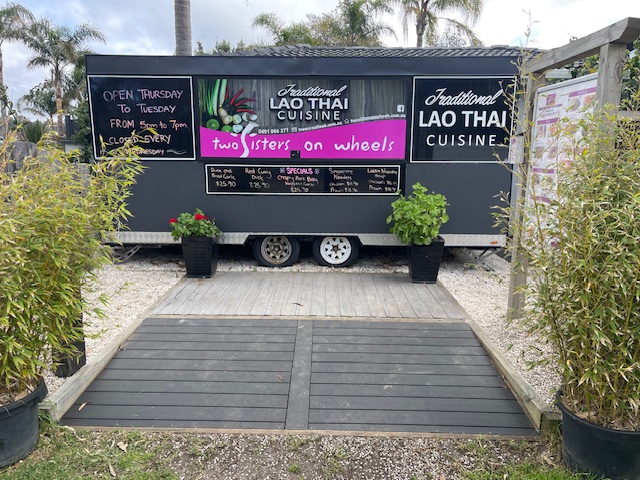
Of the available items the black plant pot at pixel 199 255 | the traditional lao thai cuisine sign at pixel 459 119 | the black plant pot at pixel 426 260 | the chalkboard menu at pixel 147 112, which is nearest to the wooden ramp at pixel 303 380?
the black plant pot at pixel 426 260

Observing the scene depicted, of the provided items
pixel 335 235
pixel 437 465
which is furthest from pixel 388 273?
pixel 437 465

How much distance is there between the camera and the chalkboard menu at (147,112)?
19.6 feet

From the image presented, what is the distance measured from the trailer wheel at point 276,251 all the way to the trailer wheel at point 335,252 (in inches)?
11.0

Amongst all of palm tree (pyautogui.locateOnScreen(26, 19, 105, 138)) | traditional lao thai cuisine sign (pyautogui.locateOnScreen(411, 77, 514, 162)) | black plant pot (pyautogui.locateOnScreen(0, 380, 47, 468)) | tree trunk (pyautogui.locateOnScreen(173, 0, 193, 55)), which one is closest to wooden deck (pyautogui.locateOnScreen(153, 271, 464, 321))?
traditional lao thai cuisine sign (pyautogui.locateOnScreen(411, 77, 514, 162))

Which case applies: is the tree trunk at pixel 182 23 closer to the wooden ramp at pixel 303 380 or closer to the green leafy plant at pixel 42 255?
the wooden ramp at pixel 303 380

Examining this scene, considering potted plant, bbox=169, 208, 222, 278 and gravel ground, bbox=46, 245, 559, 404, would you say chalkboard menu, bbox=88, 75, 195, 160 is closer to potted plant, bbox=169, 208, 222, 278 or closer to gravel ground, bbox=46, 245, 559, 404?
potted plant, bbox=169, 208, 222, 278

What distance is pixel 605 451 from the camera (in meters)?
2.30

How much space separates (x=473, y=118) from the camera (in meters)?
5.89

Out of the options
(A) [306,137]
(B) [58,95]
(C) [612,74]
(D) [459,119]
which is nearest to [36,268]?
(C) [612,74]

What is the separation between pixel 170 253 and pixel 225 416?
468 cm

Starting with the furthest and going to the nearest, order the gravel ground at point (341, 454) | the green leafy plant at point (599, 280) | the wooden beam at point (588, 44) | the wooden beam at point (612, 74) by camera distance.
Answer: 1. the wooden beam at point (612, 74)
2. the wooden beam at point (588, 44)
3. the gravel ground at point (341, 454)
4. the green leafy plant at point (599, 280)

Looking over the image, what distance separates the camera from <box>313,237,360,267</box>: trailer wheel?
6.41m

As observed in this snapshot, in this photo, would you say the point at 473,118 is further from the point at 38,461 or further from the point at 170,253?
the point at 38,461

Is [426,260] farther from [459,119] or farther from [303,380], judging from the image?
[303,380]
